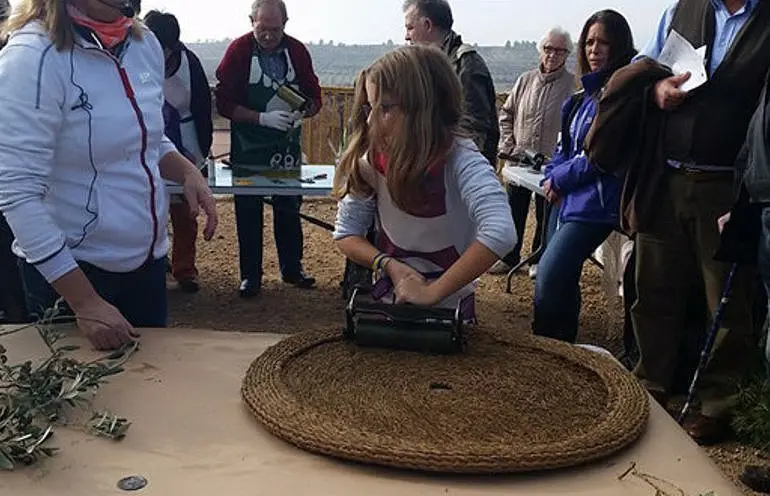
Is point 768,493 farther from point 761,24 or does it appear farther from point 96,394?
point 96,394

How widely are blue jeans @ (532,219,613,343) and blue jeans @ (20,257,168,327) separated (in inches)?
68.5

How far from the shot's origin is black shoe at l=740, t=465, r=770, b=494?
2.73 meters

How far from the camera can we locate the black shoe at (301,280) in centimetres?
504

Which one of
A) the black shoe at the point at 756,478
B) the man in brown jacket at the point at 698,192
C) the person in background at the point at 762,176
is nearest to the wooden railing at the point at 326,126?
the man in brown jacket at the point at 698,192

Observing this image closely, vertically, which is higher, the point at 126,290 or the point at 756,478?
the point at 126,290

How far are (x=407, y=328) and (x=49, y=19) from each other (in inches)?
34.0

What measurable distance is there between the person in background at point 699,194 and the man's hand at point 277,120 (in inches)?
80.3

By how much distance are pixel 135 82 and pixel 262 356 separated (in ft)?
2.06

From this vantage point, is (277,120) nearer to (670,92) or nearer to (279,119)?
(279,119)

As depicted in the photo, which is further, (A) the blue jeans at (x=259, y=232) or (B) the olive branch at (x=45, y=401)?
Answer: (A) the blue jeans at (x=259, y=232)

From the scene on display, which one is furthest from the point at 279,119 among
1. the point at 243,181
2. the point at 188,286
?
the point at 188,286

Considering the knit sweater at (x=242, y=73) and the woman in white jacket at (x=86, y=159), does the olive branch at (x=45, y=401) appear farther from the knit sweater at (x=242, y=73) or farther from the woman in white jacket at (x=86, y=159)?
the knit sweater at (x=242, y=73)

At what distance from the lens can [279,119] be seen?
14.6 feet

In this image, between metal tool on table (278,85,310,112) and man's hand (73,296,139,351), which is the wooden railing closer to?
metal tool on table (278,85,310,112)
